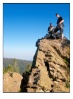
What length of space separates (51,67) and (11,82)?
303cm

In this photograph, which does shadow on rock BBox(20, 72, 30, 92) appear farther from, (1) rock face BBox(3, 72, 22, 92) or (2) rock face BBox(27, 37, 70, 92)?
(2) rock face BBox(27, 37, 70, 92)

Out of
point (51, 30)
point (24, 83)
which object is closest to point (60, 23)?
point (51, 30)

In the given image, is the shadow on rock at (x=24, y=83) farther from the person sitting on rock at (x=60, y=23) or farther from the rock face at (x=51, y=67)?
the person sitting on rock at (x=60, y=23)

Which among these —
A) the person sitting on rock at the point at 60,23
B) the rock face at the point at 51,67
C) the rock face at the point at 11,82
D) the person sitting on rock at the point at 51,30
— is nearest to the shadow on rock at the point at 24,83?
the rock face at the point at 11,82

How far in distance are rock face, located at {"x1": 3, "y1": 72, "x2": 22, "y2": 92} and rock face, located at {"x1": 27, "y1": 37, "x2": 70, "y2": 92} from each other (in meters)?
1.19

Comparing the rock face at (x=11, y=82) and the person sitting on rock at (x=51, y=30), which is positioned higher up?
the person sitting on rock at (x=51, y=30)

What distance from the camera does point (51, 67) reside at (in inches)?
671

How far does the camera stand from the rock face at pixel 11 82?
16.2 meters

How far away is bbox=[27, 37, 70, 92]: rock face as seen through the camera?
52.1 feet

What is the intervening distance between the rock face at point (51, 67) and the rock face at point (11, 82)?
3.89 feet

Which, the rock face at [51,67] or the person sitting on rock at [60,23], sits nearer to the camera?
the rock face at [51,67]

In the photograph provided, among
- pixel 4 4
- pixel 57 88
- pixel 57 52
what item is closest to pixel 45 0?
pixel 4 4

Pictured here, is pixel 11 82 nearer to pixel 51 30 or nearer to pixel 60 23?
pixel 51 30
